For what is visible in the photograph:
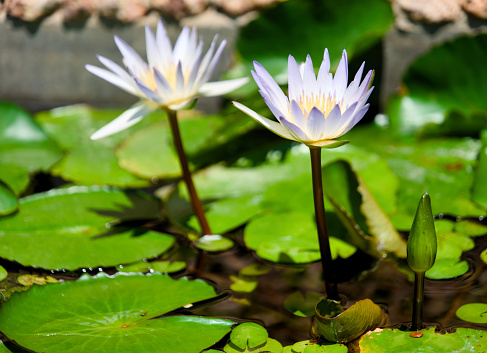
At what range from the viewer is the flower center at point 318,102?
1003 mm

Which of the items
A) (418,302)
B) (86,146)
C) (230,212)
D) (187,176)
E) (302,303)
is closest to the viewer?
(418,302)

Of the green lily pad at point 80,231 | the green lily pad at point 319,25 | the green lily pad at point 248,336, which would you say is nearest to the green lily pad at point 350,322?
the green lily pad at point 248,336

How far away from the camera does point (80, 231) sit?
1.46 metres

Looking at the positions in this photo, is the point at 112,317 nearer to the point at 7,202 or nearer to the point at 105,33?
the point at 7,202

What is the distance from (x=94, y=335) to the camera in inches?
40.5

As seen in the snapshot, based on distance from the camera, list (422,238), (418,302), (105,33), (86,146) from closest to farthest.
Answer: (422,238), (418,302), (86,146), (105,33)

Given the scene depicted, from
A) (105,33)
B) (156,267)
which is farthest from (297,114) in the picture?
(105,33)

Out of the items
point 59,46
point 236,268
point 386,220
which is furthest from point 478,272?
point 59,46

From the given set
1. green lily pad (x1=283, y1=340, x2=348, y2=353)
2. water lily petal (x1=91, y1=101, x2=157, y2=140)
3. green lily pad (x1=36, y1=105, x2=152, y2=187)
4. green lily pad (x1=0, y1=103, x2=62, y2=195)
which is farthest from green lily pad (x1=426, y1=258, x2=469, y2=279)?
green lily pad (x1=0, y1=103, x2=62, y2=195)

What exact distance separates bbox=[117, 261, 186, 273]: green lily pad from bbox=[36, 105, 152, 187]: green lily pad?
506mm

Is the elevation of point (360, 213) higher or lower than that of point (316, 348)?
higher

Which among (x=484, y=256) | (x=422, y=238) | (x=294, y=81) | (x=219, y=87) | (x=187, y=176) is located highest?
(x=294, y=81)

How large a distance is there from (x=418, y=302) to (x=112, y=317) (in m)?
0.64

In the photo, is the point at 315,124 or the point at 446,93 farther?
the point at 446,93
